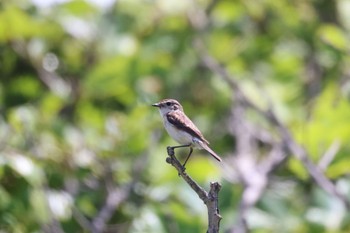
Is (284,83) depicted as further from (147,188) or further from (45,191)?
(45,191)

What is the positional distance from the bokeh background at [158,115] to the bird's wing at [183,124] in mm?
1787

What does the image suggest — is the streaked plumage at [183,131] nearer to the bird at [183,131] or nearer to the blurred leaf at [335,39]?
the bird at [183,131]

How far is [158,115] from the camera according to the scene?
6230mm

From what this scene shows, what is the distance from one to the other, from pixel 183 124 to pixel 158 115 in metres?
2.77

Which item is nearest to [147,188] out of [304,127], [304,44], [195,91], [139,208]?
[139,208]

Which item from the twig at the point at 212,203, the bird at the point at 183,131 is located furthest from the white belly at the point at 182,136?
the twig at the point at 212,203

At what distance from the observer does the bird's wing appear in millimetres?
3395

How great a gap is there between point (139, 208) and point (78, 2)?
6.33 feet

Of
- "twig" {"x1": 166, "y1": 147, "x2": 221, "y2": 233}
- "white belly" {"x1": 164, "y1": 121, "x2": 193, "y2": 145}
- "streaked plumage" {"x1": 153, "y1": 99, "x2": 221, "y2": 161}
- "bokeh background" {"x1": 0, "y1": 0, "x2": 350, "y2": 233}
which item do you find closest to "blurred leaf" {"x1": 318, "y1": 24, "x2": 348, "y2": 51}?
"bokeh background" {"x1": 0, "y1": 0, "x2": 350, "y2": 233}

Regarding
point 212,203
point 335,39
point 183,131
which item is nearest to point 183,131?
point 183,131

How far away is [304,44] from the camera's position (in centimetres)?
841

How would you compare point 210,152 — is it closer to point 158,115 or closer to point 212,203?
point 212,203

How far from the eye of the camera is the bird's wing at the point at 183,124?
11.1 ft

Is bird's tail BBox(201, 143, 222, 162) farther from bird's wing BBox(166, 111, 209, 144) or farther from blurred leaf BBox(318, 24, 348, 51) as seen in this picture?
blurred leaf BBox(318, 24, 348, 51)
